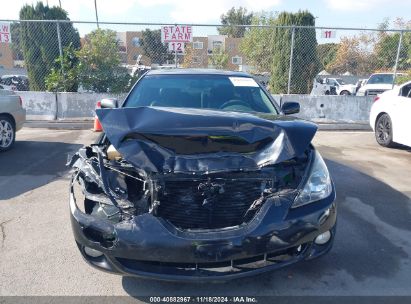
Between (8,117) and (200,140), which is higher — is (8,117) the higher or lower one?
the lower one

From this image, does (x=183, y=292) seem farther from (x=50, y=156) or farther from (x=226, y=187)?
(x=50, y=156)

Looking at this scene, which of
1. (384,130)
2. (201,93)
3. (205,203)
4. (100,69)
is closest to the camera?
(205,203)

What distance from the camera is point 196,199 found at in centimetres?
269

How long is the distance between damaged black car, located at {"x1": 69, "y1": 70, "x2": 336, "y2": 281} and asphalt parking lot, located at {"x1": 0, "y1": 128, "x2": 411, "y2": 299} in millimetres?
426

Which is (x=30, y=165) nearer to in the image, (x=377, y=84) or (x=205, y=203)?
(x=205, y=203)

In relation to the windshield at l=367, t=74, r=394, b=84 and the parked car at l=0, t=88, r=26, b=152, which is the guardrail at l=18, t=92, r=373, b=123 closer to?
the parked car at l=0, t=88, r=26, b=152

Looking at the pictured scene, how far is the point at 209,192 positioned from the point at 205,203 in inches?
3.3

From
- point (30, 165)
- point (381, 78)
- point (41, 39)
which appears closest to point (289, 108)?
point (30, 165)

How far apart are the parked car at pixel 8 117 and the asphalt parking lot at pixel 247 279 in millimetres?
1075

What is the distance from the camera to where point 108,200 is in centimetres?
269

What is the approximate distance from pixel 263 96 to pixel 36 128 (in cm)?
774

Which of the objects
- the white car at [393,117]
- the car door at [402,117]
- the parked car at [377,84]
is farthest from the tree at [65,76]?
the parked car at [377,84]

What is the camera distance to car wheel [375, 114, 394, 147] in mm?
8023

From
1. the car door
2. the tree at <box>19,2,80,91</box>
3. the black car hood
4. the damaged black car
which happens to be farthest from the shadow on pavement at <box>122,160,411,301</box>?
the tree at <box>19,2,80,91</box>
